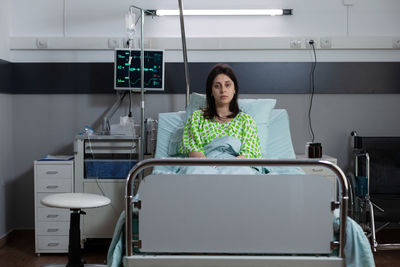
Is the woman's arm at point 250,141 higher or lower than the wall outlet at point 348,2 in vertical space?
lower

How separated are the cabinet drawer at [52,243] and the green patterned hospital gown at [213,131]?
1197 mm

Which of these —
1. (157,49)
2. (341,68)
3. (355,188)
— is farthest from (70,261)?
(341,68)

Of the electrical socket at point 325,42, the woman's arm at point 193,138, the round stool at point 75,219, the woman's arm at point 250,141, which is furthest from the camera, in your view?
the electrical socket at point 325,42

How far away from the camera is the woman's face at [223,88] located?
11.5 feet

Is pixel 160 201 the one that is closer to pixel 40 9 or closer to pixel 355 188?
pixel 355 188

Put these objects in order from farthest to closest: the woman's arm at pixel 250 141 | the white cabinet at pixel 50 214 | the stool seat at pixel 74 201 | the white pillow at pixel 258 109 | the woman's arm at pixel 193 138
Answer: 1. the white cabinet at pixel 50 214
2. the white pillow at pixel 258 109
3. the woman's arm at pixel 193 138
4. the woman's arm at pixel 250 141
5. the stool seat at pixel 74 201

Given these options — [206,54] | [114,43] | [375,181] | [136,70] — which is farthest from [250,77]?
[375,181]

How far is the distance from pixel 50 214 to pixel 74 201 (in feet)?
2.53

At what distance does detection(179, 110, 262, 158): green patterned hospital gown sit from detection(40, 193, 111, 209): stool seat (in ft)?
2.29

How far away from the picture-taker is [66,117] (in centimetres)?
434

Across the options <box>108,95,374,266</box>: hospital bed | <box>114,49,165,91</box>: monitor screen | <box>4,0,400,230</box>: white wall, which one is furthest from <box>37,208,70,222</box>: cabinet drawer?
<box>108,95,374,266</box>: hospital bed

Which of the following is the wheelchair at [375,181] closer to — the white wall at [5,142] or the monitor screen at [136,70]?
the monitor screen at [136,70]

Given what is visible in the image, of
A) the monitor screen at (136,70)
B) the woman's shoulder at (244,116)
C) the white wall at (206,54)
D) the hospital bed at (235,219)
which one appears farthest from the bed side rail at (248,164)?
the white wall at (206,54)

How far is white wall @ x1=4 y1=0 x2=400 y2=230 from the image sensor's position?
14.1 ft
